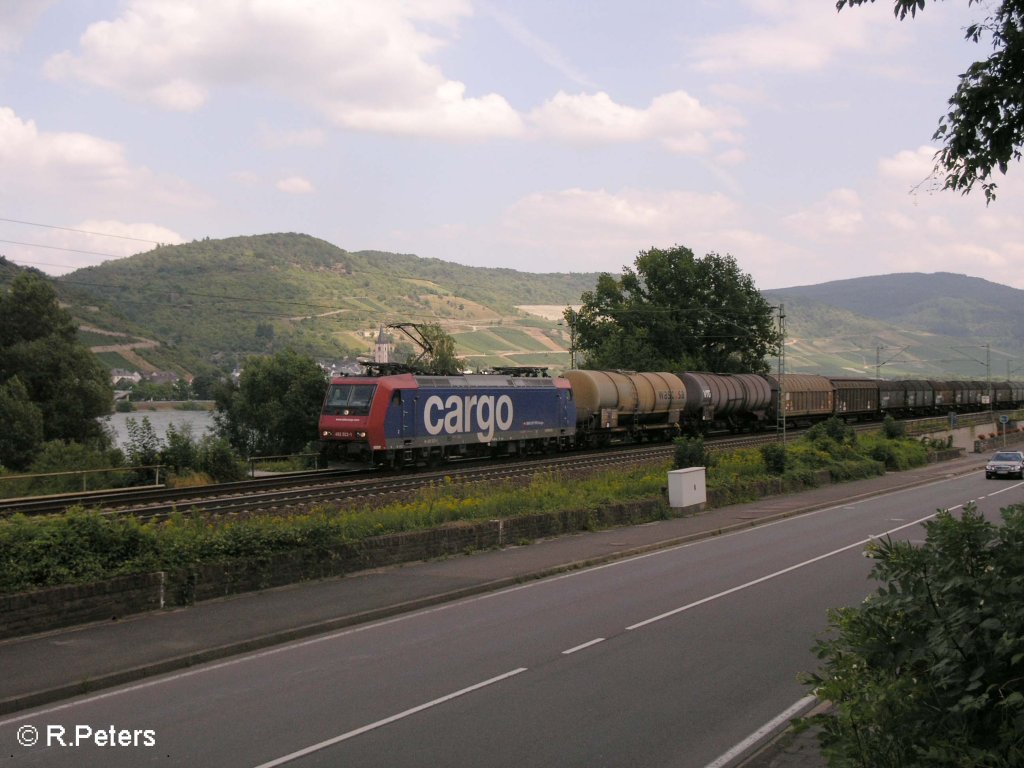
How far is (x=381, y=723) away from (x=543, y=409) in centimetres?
3200

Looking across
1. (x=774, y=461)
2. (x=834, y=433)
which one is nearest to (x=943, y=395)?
(x=834, y=433)

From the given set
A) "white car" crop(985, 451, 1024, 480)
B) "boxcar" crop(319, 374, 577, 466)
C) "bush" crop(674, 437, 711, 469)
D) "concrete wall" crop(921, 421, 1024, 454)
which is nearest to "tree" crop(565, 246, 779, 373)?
"concrete wall" crop(921, 421, 1024, 454)

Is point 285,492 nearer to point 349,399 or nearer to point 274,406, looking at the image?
point 349,399

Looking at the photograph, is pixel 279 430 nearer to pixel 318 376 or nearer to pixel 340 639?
pixel 318 376

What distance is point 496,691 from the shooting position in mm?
9641

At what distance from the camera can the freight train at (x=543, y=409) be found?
1288 inches

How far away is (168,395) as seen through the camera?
85.9 metres

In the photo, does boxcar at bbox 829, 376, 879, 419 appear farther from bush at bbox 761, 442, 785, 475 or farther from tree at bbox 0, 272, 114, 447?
tree at bbox 0, 272, 114, 447

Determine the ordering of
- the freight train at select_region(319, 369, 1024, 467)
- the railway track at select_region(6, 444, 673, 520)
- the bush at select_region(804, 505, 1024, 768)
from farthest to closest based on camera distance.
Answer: the freight train at select_region(319, 369, 1024, 467) < the railway track at select_region(6, 444, 673, 520) < the bush at select_region(804, 505, 1024, 768)

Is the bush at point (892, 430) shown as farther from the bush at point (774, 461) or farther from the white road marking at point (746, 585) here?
the white road marking at point (746, 585)

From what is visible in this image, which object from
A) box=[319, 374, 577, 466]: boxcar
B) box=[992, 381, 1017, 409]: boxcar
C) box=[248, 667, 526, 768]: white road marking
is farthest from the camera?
box=[992, 381, 1017, 409]: boxcar

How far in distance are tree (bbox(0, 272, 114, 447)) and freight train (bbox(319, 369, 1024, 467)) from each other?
79.2 ft

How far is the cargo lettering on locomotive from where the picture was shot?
3434 cm

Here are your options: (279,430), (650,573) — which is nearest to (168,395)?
(279,430)
